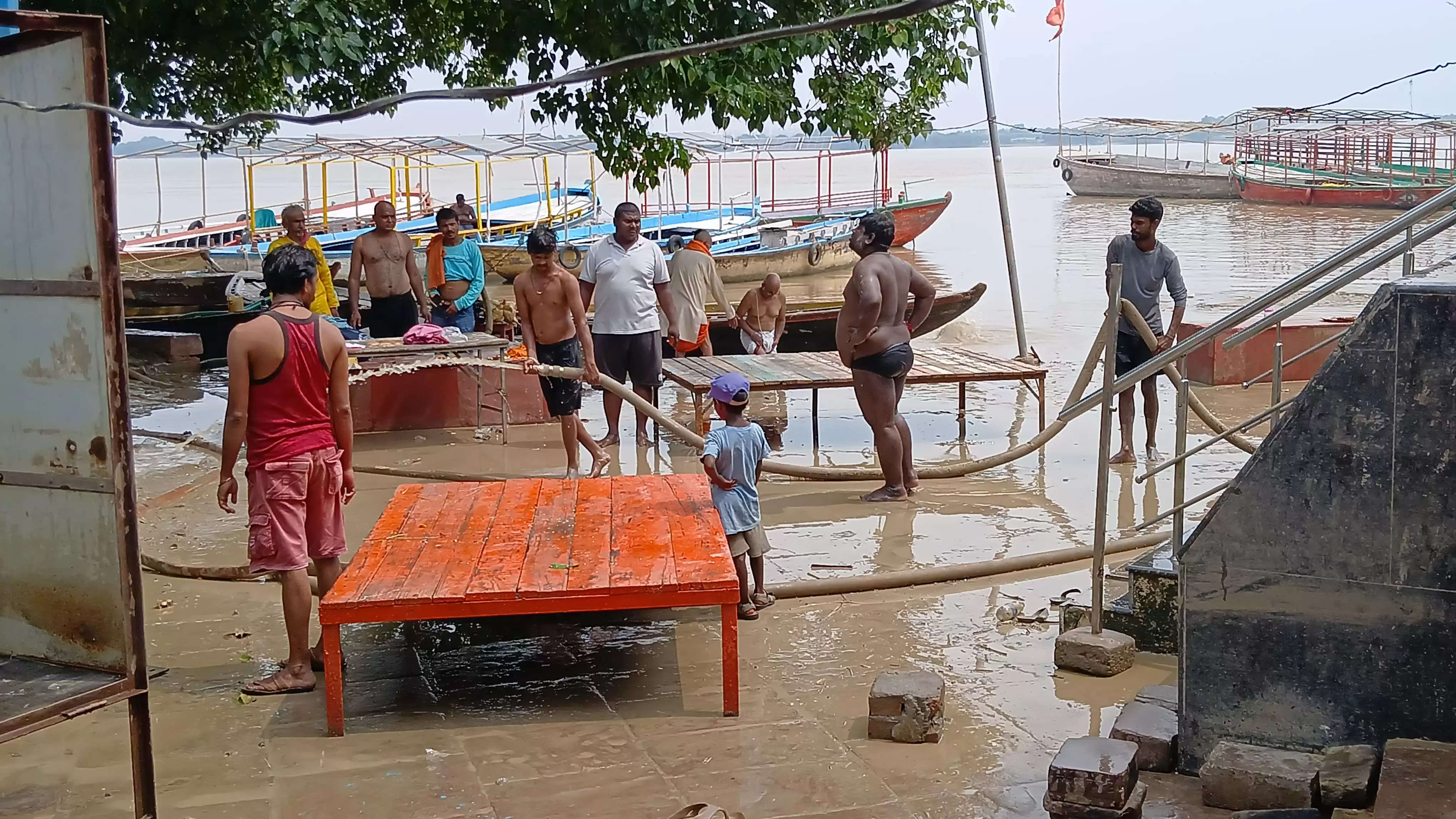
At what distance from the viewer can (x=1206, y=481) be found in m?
8.43

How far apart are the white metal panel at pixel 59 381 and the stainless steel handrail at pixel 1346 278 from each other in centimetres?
327

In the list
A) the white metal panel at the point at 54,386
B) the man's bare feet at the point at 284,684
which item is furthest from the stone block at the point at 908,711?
the white metal panel at the point at 54,386

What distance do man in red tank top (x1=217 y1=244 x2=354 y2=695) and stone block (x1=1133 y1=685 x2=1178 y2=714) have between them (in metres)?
3.06

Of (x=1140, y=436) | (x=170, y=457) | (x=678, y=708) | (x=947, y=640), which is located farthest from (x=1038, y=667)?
(x=170, y=457)

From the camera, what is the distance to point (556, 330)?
8672mm

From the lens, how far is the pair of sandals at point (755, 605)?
5.94 m

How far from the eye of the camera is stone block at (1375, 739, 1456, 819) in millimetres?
3377

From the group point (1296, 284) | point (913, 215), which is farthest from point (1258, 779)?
point (913, 215)

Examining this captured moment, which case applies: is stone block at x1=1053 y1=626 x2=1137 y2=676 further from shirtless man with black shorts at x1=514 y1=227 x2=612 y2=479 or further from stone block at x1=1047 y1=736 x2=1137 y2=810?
shirtless man with black shorts at x1=514 y1=227 x2=612 y2=479

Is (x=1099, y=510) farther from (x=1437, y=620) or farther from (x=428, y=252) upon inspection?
(x=428, y=252)

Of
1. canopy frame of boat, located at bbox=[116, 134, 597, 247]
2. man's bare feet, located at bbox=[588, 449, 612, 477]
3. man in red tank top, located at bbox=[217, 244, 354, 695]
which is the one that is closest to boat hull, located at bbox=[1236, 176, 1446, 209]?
canopy frame of boat, located at bbox=[116, 134, 597, 247]

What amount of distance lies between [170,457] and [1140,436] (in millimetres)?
7178

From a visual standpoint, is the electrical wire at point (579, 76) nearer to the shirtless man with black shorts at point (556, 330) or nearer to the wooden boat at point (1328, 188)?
the shirtless man with black shorts at point (556, 330)

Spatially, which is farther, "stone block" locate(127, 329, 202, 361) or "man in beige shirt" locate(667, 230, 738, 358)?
"stone block" locate(127, 329, 202, 361)
